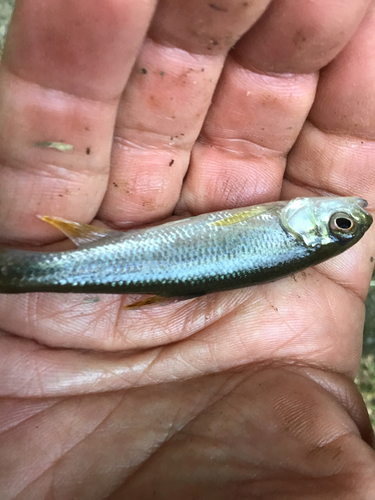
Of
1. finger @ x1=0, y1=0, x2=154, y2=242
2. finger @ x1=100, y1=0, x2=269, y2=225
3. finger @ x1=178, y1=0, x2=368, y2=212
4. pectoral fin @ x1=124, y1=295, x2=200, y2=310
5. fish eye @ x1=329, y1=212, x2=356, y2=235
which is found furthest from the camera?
fish eye @ x1=329, y1=212, x2=356, y2=235

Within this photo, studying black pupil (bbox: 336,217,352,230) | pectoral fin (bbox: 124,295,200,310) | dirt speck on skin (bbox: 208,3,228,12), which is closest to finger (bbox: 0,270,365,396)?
pectoral fin (bbox: 124,295,200,310)

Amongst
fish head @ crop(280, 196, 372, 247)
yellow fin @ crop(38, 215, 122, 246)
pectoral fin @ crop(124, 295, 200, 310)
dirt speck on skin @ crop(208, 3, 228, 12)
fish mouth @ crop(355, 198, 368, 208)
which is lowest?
pectoral fin @ crop(124, 295, 200, 310)

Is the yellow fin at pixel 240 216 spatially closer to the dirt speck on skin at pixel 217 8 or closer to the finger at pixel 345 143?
the finger at pixel 345 143

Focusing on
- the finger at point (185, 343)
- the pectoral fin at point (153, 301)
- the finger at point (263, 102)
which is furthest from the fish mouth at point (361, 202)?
the pectoral fin at point (153, 301)

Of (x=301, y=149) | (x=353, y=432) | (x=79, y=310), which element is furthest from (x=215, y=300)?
(x=301, y=149)

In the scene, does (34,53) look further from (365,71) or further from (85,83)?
(365,71)

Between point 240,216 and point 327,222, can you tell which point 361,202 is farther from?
point 240,216

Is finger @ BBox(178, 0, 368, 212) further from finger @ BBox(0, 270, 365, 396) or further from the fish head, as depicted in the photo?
finger @ BBox(0, 270, 365, 396)
